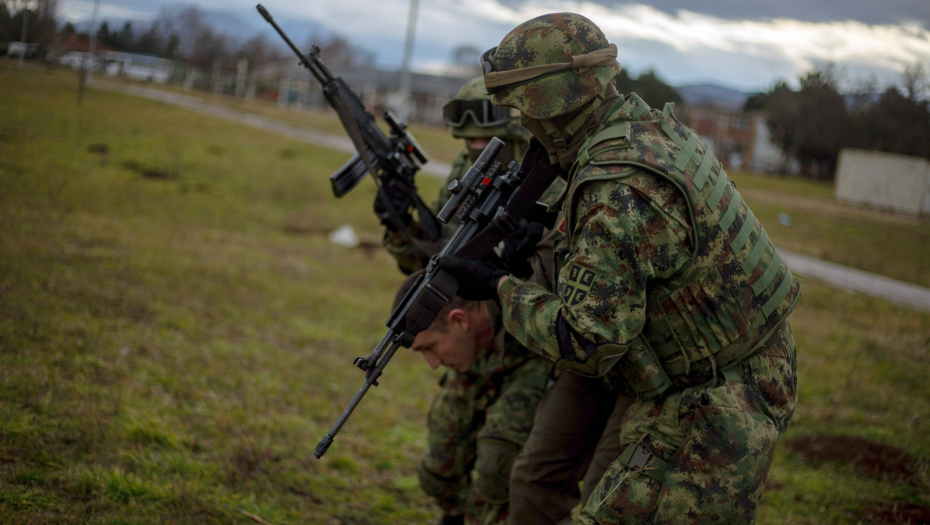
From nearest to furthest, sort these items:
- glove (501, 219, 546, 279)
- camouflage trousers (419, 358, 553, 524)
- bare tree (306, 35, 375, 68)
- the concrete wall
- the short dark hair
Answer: glove (501, 219, 546, 279) → the short dark hair → camouflage trousers (419, 358, 553, 524) → the concrete wall → bare tree (306, 35, 375, 68)

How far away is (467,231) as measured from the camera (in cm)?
278

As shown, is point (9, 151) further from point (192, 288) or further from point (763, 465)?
point (763, 465)

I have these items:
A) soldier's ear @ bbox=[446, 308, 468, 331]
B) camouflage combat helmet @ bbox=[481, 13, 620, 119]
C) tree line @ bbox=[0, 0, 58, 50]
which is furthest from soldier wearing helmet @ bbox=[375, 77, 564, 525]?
tree line @ bbox=[0, 0, 58, 50]

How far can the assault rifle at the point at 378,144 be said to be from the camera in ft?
12.9

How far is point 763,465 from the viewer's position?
2.20 metres

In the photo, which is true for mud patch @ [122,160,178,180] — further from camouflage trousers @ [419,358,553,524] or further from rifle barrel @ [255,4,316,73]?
camouflage trousers @ [419,358,553,524]

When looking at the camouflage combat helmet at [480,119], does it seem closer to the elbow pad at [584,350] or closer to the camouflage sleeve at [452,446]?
the camouflage sleeve at [452,446]

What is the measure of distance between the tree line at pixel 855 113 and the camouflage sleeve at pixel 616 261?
622cm

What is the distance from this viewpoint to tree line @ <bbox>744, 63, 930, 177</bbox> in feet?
23.5

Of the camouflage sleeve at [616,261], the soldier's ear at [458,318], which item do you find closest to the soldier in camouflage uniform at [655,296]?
the camouflage sleeve at [616,261]

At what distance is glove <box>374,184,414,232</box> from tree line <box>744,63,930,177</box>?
5.77 metres

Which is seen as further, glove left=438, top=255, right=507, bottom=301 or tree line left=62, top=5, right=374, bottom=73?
tree line left=62, top=5, right=374, bottom=73

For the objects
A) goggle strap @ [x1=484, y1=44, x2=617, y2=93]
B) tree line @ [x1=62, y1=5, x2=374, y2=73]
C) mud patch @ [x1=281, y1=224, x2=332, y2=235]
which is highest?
tree line @ [x1=62, y1=5, x2=374, y2=73]

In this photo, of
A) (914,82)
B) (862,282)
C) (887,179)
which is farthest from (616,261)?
(887,179)
